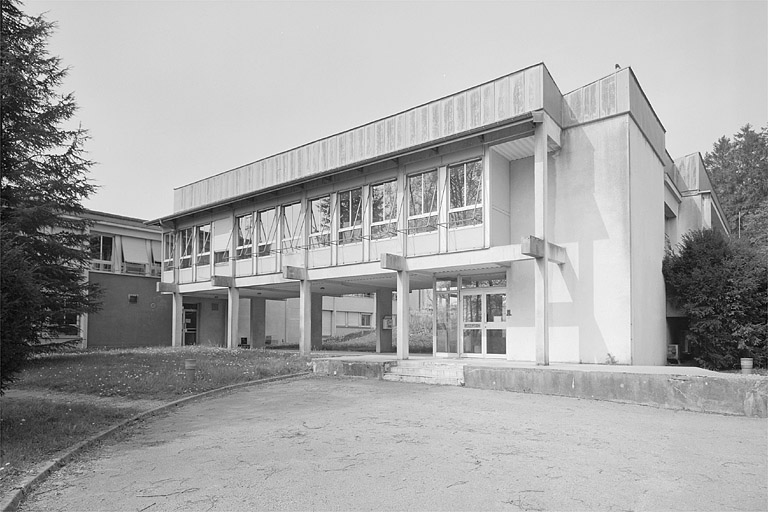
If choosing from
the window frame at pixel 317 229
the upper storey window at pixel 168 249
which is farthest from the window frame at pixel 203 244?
the window frame at pixel 317 229

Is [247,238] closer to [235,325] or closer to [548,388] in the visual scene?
[235,325]

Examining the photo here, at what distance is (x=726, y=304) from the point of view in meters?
15.9

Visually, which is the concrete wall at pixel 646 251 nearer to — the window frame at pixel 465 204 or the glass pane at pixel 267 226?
the window frame at pixel 465 204

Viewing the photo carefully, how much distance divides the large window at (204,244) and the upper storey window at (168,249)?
→ 2.39m

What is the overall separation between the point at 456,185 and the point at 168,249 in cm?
1730

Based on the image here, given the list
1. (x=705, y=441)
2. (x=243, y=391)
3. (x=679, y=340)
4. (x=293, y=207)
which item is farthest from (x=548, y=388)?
(x=293, y=207)

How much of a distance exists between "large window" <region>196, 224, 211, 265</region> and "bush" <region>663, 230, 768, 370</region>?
18.5 m

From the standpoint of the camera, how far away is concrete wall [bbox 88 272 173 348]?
26.7 m

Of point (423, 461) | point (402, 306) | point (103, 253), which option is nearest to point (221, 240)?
point (103, 253)

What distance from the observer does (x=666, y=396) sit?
10.2 m

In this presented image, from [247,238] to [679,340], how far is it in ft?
54.6

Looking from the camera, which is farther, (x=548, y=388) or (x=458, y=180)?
(x=458, y=180)

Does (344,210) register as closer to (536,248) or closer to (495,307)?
(495,307)

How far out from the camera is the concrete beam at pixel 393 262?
1603cm
